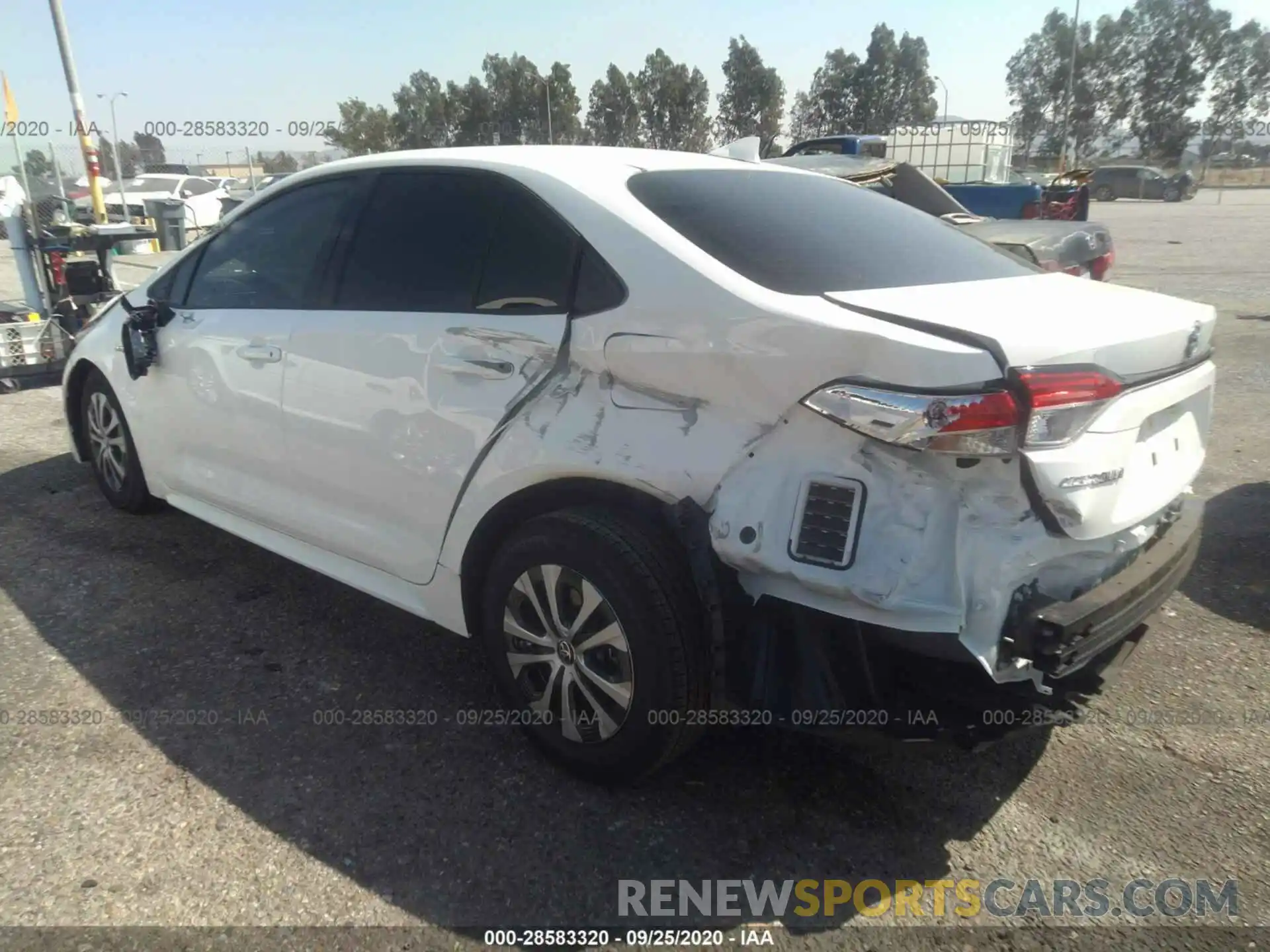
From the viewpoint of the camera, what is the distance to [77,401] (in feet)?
15.7

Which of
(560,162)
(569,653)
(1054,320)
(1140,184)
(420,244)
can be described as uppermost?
(560,162)

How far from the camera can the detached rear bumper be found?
2025mm

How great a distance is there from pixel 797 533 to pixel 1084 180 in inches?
790

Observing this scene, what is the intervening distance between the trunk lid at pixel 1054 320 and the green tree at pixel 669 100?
54.4 metres

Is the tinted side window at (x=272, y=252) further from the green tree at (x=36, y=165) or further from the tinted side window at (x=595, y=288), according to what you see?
the green tree at (x=36, y=165)

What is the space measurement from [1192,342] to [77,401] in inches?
193

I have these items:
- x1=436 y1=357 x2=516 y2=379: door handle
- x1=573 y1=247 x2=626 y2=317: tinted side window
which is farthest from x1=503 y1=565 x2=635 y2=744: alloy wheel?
x1=573 y1=247 x2=626 y2=317: tinted side window

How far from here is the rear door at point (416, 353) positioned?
267 cm

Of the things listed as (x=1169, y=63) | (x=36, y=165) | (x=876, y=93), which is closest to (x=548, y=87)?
(x=876, y=93)

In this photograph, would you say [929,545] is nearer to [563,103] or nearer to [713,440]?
[713,440]

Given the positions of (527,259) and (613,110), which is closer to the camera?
(527,259)

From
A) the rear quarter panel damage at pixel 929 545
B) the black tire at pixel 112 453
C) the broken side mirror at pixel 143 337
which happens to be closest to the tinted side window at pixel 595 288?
the rear quarter panel damage at pixel 929 545

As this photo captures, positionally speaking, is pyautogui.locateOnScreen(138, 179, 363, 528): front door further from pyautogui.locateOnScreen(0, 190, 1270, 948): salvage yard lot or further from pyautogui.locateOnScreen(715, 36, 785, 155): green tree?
pyautogui.locateOnScreen(715, 36, 785, 155): green tree

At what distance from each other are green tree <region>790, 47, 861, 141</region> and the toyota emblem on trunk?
66610mm
